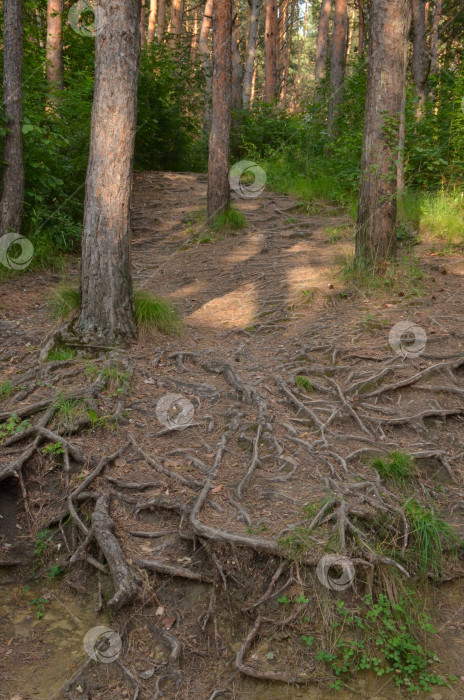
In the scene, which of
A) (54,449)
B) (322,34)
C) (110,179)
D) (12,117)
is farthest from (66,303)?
(322,34)

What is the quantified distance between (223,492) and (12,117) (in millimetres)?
6609

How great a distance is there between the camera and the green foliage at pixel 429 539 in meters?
3.75

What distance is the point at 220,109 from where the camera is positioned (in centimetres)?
1046

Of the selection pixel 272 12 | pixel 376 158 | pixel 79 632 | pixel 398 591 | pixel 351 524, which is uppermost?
pixel 272 12

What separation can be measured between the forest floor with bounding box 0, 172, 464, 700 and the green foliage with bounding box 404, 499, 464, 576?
66 mm

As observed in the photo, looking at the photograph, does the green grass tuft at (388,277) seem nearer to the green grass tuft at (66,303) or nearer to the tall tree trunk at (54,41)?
the green grass tuft at (66,303)

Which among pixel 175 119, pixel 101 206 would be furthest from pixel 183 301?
pixel 175 119

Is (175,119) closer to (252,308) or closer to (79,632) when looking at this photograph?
(252,308)

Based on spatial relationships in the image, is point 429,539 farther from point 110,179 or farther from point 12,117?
point 12,117

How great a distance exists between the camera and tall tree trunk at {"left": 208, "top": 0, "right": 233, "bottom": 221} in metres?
10.1

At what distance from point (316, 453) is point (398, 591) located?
125 centimetres

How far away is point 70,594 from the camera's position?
12.2 ft

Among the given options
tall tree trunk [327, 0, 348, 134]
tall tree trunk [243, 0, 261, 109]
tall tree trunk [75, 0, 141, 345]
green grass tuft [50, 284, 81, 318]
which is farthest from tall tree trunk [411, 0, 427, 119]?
green grass tuft [50, 284, 81, 318]

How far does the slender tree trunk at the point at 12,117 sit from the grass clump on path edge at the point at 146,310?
2.79 meters
